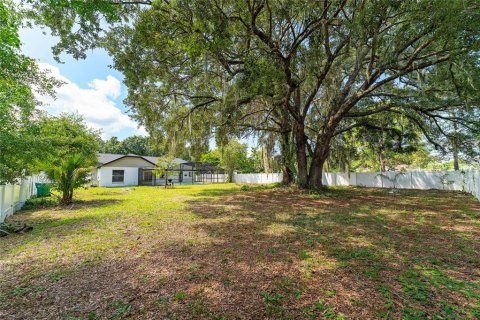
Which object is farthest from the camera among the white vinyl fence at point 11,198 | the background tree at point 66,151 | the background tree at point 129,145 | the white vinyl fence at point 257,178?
the background tree at point 129,145

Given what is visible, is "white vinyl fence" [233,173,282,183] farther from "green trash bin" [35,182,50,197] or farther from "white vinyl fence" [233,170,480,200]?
"green trash bin" [35,182,50,197]

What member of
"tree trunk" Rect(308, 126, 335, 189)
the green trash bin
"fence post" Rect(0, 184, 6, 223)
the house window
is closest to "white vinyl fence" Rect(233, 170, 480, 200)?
"tree trunk" Rect(308, 126, 335, 189)

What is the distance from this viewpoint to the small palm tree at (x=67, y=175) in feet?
28.3

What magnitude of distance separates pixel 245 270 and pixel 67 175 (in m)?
8.58

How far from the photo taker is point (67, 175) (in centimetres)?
873

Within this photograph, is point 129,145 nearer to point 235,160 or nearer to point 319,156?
point 235,160

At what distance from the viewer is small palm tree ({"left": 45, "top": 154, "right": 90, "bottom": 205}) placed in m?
8.64

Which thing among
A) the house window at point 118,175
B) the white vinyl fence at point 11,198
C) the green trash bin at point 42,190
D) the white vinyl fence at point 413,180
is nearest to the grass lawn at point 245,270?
the white vinyl fence at point 11,198

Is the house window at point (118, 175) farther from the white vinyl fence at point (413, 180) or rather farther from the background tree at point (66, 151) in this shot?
the white vinyl fence at point (413, 180)

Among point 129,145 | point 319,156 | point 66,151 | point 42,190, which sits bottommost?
point 42,190

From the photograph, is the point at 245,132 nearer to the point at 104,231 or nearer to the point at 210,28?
the point at 210,28

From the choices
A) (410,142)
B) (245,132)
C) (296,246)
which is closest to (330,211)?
(296,246)

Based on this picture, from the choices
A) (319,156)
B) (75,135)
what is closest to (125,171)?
(75,135)

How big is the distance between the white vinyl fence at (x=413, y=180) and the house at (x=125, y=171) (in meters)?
13.3
